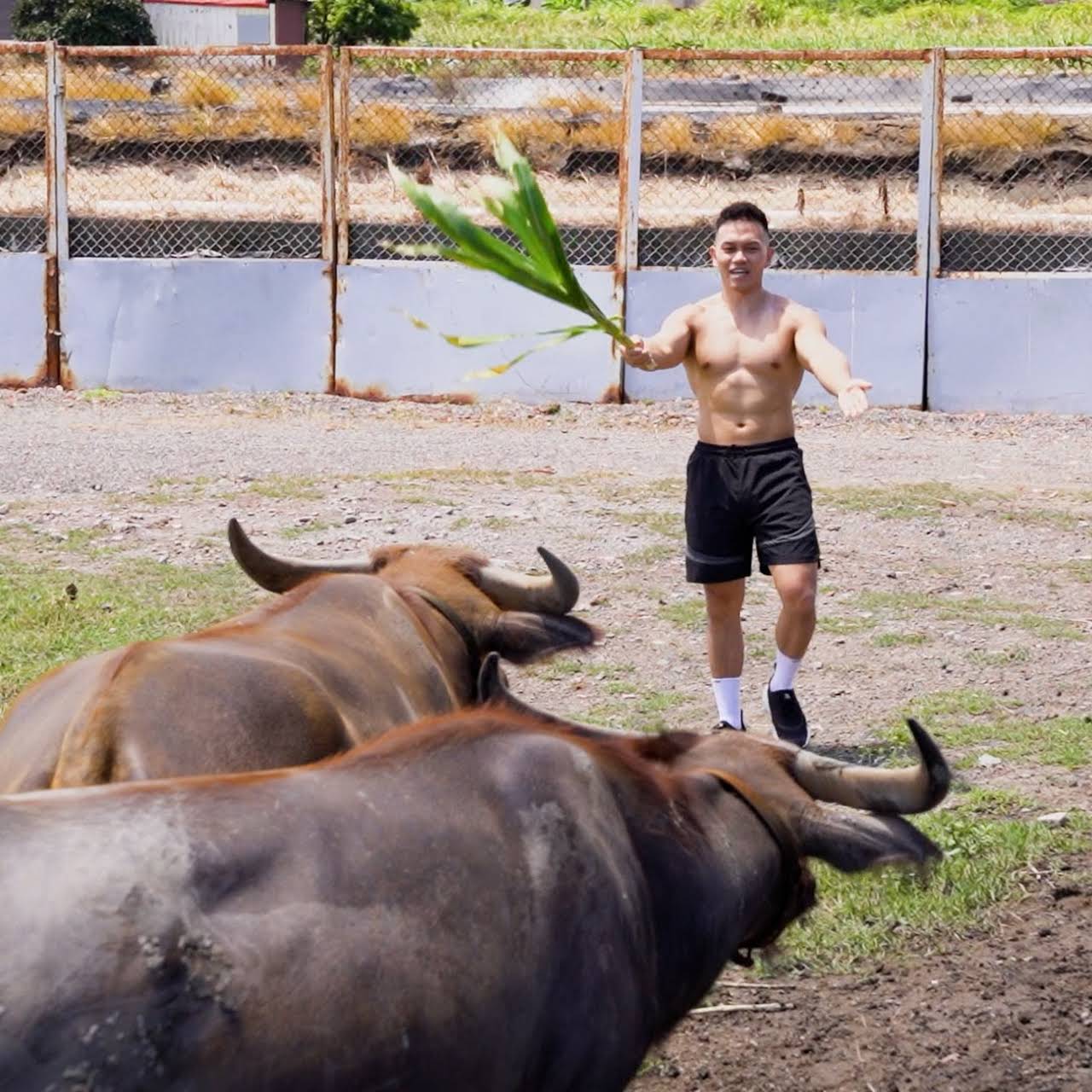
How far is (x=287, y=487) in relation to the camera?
481 inches

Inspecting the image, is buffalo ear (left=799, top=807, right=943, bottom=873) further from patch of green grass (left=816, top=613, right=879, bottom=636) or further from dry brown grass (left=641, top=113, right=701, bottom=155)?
dry brown grass (left=641, top=113, right=701, bottom=155)

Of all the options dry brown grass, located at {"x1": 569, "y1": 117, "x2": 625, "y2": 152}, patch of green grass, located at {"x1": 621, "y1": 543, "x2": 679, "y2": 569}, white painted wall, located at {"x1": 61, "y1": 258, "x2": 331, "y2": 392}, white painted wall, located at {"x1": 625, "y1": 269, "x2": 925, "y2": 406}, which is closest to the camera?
patch of green grass, located at {"x1": 621, "y1": 543, "x2": 679, "y2": 569}

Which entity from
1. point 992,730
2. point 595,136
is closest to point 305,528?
point 992,730

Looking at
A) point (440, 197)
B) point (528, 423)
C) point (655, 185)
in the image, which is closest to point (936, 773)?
point (440, 197)

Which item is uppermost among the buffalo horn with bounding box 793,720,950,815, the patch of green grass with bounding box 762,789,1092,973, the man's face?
the man's face

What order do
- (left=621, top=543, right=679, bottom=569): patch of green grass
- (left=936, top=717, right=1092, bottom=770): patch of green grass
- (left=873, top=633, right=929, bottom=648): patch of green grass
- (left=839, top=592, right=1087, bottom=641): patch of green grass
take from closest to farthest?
(left=936, top=717, right=1092, bottom=770): patch of green grass → (left=873, top=633, right=929, bottom=648): patch of green grass → (left=839, top=592, right=1087, bottom=641): patch of green grass → (left=621, top=543, right=679, bottom=569): patch of green grass

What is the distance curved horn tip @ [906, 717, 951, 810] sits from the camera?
12.6ft

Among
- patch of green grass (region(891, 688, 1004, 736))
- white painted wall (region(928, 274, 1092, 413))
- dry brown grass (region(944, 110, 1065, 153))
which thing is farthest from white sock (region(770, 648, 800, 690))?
dry brown grass (region(944, 110, 1065, 153))

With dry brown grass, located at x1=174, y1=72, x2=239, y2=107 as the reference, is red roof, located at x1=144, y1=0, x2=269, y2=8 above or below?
above

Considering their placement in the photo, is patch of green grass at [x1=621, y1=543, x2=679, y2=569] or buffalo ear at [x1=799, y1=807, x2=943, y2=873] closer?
buffalo ear at [x1=799, y1=807, x2=943, y2=873]

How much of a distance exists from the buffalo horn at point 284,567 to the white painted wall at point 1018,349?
32.4ft

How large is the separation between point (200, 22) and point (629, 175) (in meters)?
24.0

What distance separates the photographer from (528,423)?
49.8 feet

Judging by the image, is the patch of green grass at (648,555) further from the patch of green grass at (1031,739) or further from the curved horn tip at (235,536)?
the curved horn tip at (235,536)
